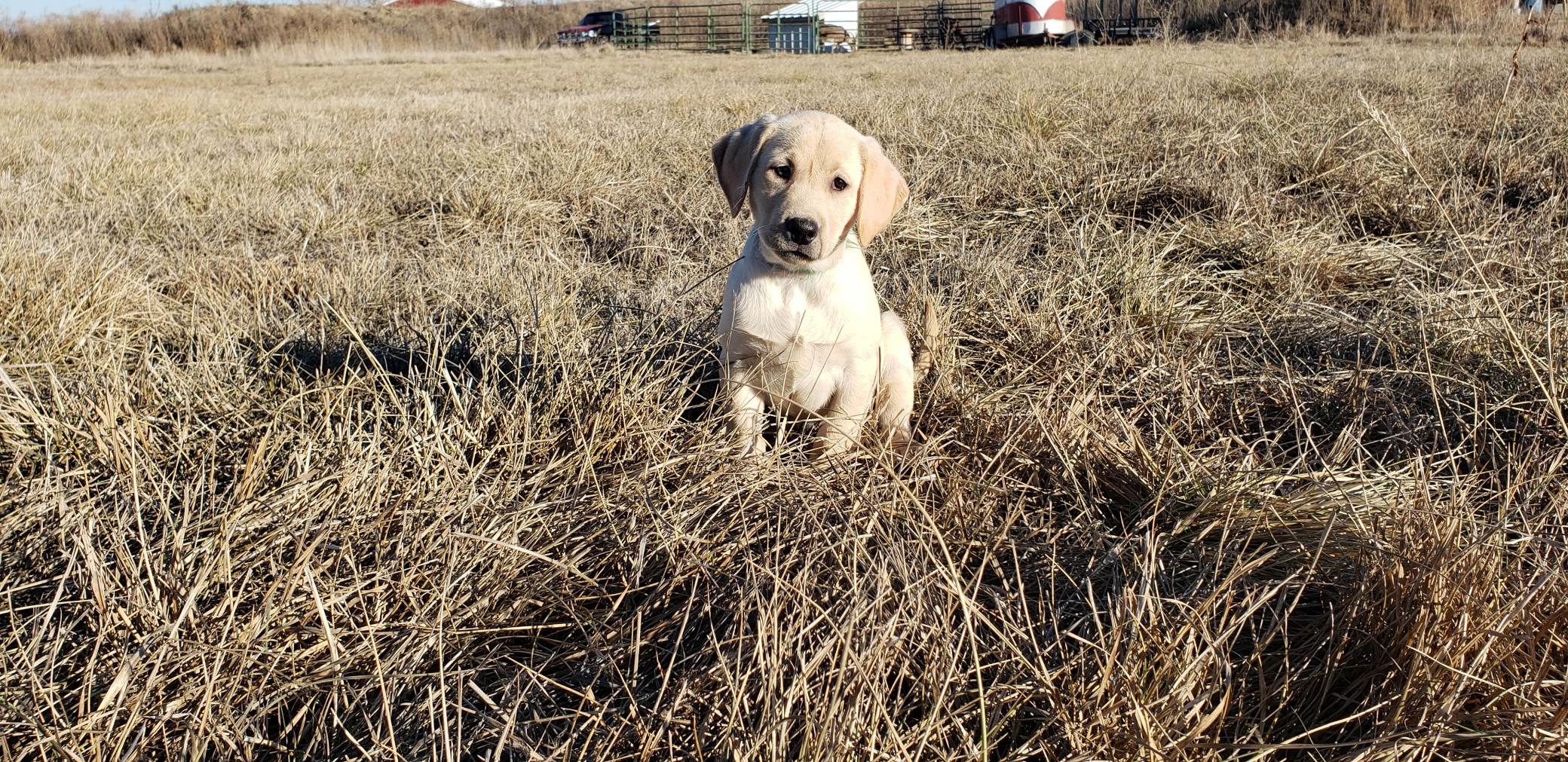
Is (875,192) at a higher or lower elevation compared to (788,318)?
higher

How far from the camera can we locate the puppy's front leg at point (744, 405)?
2.12 meters

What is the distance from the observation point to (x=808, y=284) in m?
2.24

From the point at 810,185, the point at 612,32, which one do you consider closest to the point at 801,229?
the point at 810,185

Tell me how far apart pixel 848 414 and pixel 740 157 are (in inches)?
28.2

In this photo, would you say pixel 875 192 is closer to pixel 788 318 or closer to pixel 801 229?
pixel 801 229

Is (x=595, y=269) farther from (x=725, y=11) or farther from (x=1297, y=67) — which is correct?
(x=725, y=11)

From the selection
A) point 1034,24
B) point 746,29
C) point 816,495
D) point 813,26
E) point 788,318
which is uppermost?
point 813,26

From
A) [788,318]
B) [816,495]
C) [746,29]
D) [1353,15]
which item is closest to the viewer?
[816,495]

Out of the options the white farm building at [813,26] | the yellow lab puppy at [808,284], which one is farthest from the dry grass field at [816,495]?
the white farm building at [813,26]

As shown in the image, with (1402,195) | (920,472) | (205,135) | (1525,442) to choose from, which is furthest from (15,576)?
(205,135)

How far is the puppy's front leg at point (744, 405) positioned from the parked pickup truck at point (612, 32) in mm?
29935

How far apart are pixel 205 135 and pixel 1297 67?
8.98 metres

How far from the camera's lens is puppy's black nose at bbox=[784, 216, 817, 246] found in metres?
2.08

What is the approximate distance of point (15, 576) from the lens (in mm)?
1410
